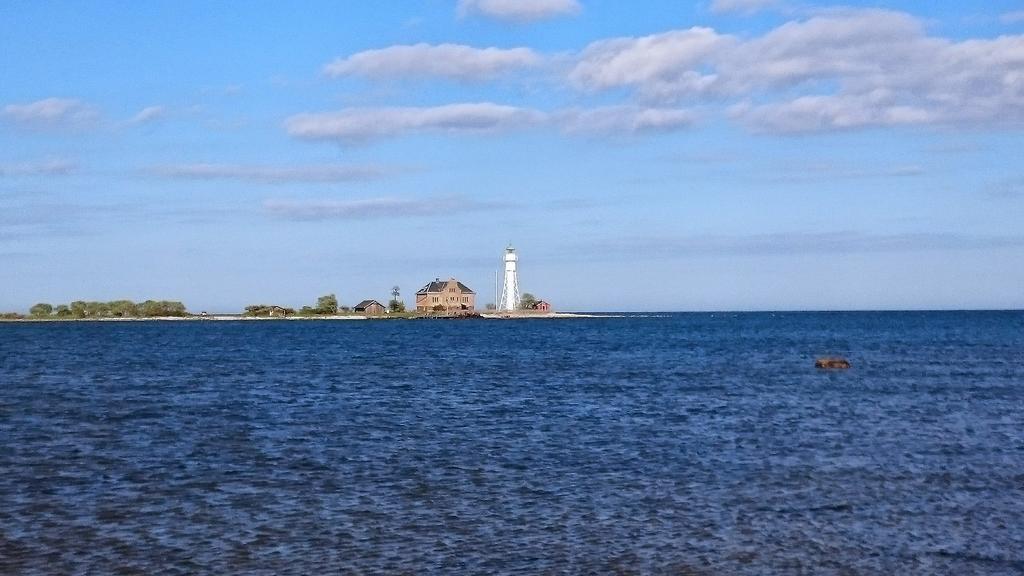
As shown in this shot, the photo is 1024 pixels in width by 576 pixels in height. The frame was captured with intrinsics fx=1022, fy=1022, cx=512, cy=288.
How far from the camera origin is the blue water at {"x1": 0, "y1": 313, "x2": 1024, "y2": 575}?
18.7 m

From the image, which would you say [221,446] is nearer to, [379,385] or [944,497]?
[944,497]

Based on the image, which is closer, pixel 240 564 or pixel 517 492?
pixel 240 564

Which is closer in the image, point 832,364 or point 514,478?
point 514,478

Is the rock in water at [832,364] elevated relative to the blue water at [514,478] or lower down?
elevated

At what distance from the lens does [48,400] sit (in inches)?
1922

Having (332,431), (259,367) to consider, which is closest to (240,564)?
(332,431)

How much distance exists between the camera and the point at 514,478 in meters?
26.4

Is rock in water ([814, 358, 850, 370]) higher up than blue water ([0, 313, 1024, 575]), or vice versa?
rock in water ([814, 358, 850, 370])

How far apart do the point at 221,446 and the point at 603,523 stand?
1564 centimetres

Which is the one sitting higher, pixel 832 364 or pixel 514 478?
pixel 832 364

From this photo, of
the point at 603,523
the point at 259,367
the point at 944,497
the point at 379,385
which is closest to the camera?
the point at 603,523

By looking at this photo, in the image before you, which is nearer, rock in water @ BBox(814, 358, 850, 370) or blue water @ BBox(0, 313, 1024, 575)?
blue water @ BBox(0, 313, 1024, 575)

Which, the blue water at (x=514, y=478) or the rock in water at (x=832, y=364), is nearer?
the blue water at (x=514, y=478)

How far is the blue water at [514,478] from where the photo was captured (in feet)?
61.4
